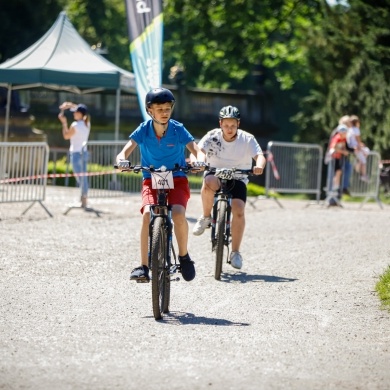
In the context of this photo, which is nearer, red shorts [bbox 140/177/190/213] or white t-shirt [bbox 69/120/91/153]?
red shorts [bbox 140/177/190/213]

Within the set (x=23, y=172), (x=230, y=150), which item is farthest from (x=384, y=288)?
(x=23, y=172)

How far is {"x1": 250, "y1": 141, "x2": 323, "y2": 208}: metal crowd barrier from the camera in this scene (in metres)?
24.9

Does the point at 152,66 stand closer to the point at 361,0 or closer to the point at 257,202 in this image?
the point at 257,202

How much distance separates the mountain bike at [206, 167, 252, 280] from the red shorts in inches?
77.4

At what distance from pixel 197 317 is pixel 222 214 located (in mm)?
2756

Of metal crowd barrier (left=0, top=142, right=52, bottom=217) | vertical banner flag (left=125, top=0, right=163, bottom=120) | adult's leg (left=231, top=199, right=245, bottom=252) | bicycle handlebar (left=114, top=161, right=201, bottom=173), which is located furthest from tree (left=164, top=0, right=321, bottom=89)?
bicycle handlebar (left=114, top=161, right=201, bottom=173)

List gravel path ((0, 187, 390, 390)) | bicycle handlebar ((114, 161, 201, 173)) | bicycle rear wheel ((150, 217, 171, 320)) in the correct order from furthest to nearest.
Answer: bicycle handlebar ((114, 161, 201, 173)) → bicycle rear wheel ((150, 217, 171, 320)) → gravel path ((0, 187, 390, 390))

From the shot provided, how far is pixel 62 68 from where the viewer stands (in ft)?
81.9

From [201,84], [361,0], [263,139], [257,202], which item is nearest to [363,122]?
[361,0]

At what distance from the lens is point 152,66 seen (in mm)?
20109

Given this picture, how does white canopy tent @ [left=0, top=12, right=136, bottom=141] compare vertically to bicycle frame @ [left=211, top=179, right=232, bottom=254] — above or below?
above

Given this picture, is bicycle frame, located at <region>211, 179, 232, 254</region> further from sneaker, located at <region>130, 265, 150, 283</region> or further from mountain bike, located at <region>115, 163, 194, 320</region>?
sneaker, located at <region>130, 265, 150, 283</region>

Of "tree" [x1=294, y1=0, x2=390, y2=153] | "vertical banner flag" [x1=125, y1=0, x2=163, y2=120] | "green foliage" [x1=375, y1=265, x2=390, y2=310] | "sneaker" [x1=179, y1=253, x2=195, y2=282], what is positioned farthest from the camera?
"tree" [x1=294, y1=0, x2=390, y2=153]

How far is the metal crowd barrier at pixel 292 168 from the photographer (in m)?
24.9
